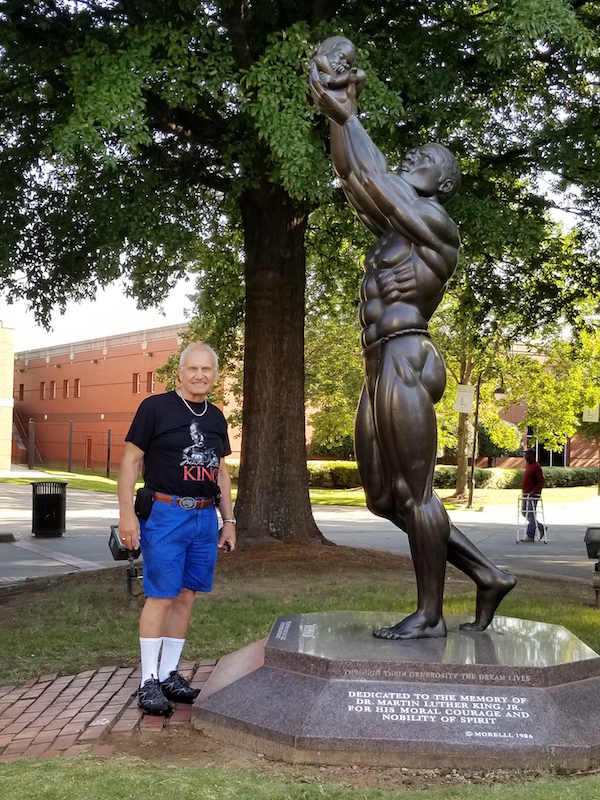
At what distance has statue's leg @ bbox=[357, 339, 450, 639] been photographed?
5219mm

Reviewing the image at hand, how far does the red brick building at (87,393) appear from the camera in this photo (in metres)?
41.7

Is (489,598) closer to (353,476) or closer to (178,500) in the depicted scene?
(178,500)

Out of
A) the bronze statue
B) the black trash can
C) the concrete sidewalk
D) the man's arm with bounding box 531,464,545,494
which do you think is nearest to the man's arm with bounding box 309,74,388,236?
the bronze statue

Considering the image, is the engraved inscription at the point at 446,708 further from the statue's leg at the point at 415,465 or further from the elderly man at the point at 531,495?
the elderly man at the point at 531,495

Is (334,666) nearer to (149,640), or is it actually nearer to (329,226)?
(149,640)

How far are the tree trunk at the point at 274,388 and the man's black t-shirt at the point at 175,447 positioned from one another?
25.3 feet

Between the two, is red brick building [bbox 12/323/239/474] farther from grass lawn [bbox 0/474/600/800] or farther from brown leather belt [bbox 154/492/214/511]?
brown leather belt [bbox 154/492/214/511]

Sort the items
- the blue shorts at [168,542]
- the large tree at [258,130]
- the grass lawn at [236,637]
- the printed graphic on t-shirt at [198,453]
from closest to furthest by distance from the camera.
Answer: the grass lawn at [236,637], the blue shorts at [168,542], the printed graphic on t-shirt at [198,453], the large tree at [258,130]

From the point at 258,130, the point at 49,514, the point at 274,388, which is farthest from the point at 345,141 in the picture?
the point at 49,514

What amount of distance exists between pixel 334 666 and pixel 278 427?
27.2 ft

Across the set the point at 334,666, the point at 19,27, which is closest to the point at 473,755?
the point at 334,666

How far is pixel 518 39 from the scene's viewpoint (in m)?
8.77

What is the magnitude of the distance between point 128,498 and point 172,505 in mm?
239

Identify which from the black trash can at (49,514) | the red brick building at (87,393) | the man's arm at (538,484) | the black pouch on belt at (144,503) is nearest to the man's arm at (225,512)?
the black pouch on belt at (144,503)
